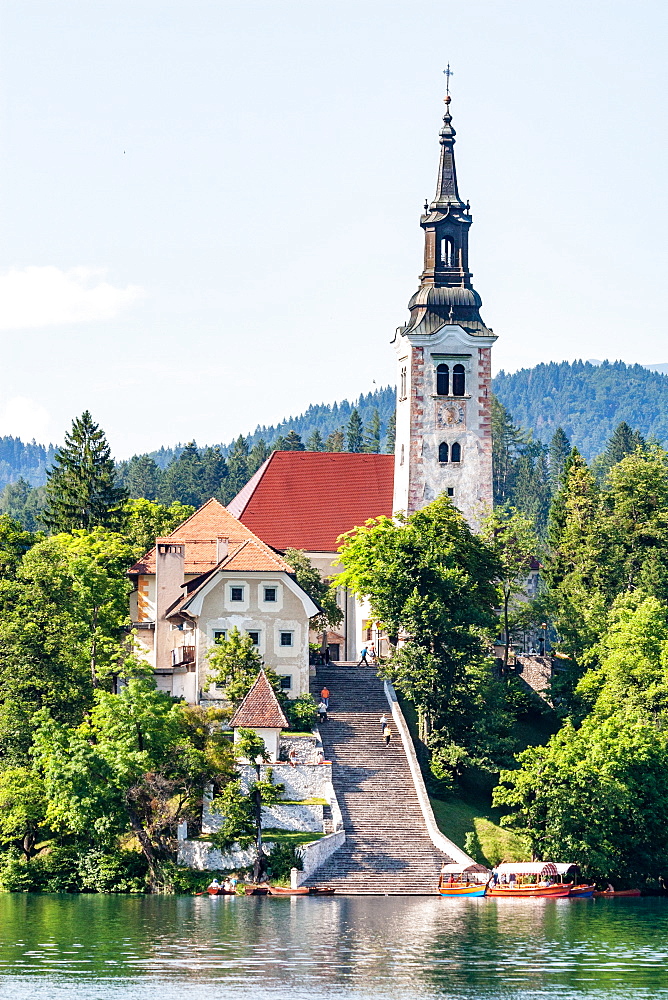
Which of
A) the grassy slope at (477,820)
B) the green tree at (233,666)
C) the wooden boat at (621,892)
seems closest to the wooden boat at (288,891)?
the grassy slope at (477,820)

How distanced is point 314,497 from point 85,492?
21.8 metres

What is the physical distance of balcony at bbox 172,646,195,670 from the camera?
8169 centimetres

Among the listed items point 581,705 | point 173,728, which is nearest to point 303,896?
point 173,728

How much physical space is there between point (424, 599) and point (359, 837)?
12.4 m

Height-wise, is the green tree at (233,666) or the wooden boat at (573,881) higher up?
the green tree at (233,666)

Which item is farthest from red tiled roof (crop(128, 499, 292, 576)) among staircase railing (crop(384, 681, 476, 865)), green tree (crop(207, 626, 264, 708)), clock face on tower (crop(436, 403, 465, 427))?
clock face on tower (crop(436, 403, 465, 427))

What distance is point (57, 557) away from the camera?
266ft

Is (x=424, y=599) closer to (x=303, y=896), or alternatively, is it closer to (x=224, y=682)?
(x=224, y=682)

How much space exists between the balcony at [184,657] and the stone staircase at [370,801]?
17.9ft

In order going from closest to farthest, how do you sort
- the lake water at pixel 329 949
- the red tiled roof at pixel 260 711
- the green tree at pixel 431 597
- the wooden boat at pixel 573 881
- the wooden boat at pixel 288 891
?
the lake water at pixel 329 949 → the wooden boat at pixel 288 891 → the wooden boat at pixel 573 881 → the red tiled roof at pixel 260 711 → the green tree at pixel 431 597

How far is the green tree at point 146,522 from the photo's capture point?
107 m

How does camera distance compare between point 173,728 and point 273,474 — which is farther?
point 273,474

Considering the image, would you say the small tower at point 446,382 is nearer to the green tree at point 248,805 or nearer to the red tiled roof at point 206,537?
the red tiled roof at point 206,537

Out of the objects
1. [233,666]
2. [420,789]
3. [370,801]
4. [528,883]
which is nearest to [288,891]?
[370,801]
